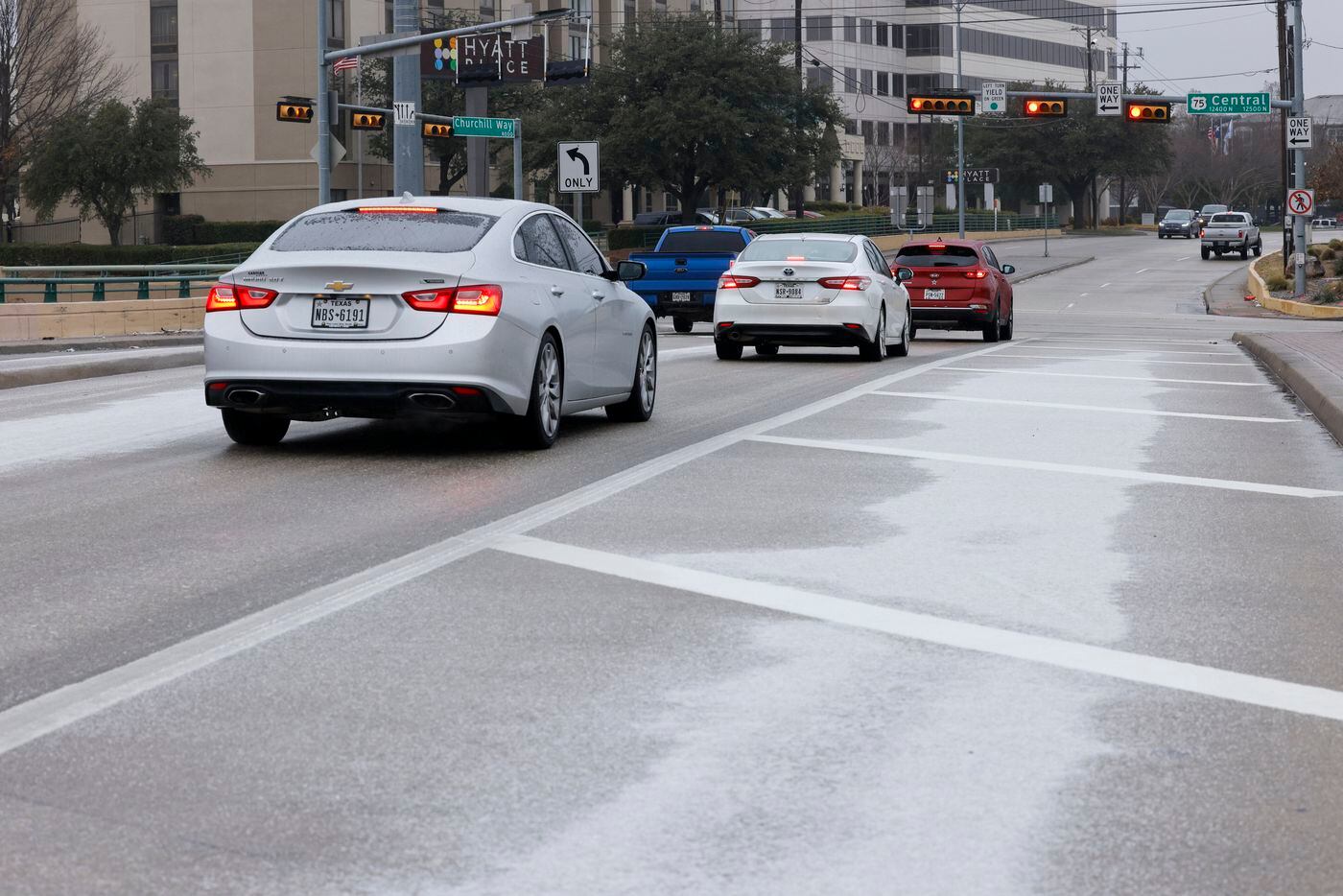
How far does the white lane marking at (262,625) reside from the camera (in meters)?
5.38

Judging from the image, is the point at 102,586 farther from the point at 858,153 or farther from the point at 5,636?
the point at 858,153

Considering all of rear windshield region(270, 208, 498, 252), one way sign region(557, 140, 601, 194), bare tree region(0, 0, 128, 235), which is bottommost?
rear windshield region(270, 208, 498, 252)

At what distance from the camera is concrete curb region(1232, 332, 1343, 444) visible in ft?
47.1

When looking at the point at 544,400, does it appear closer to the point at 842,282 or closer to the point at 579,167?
the point at 842,282

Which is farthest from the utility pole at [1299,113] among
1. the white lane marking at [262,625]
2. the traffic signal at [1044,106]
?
the white lane marking at [262,625]

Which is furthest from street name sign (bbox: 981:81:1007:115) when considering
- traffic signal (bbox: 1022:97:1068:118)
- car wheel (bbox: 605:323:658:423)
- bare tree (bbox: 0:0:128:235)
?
car wheel (bbox: 605:323:658:423)

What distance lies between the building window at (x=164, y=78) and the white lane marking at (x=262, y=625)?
74338mm

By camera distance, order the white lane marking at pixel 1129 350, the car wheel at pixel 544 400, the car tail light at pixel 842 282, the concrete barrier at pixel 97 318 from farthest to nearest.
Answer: the concrete barrier at pixel 97 318 < the white lane marking at pixel 1129 350 < the car tail light at pixel 842 282 < the car wheel at pixel 544 400

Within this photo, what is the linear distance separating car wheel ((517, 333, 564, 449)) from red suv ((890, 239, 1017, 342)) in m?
16.4

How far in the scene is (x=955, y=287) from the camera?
1132 inches

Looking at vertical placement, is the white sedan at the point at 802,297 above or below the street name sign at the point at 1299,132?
below

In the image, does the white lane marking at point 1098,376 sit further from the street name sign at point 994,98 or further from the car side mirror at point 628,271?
the street name sign at point 994,98

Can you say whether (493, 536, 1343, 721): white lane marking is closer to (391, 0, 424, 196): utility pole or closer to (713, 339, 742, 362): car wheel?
(713, 339, 742, 362): car wheel

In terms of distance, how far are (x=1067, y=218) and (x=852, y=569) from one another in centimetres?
13837
